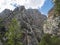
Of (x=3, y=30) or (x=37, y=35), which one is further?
(x=37, y=35)

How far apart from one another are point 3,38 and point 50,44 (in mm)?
46329

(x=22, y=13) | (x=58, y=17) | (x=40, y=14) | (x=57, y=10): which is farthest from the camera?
(x=40, y=14)

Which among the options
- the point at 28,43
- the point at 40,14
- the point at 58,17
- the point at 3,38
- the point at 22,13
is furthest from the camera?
the point at 40,14

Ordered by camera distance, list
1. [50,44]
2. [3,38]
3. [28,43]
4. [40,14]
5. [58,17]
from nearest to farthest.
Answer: [50,44] → [58,17] → [3,38] → [28,43] → [40,14]

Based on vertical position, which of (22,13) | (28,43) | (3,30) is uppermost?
(22,13)

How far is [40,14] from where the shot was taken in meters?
194

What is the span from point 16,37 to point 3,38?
888 inches

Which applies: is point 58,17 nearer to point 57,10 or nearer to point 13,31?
point 57,10

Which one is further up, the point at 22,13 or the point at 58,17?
the point at 22,13

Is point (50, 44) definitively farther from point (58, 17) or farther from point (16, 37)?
point (58, 17)

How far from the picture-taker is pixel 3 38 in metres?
99.2

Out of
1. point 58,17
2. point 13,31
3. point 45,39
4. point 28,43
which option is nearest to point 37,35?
point 28,43

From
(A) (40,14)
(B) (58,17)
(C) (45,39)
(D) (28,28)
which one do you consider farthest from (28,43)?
(A) (40,14)

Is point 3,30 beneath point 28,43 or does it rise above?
above
